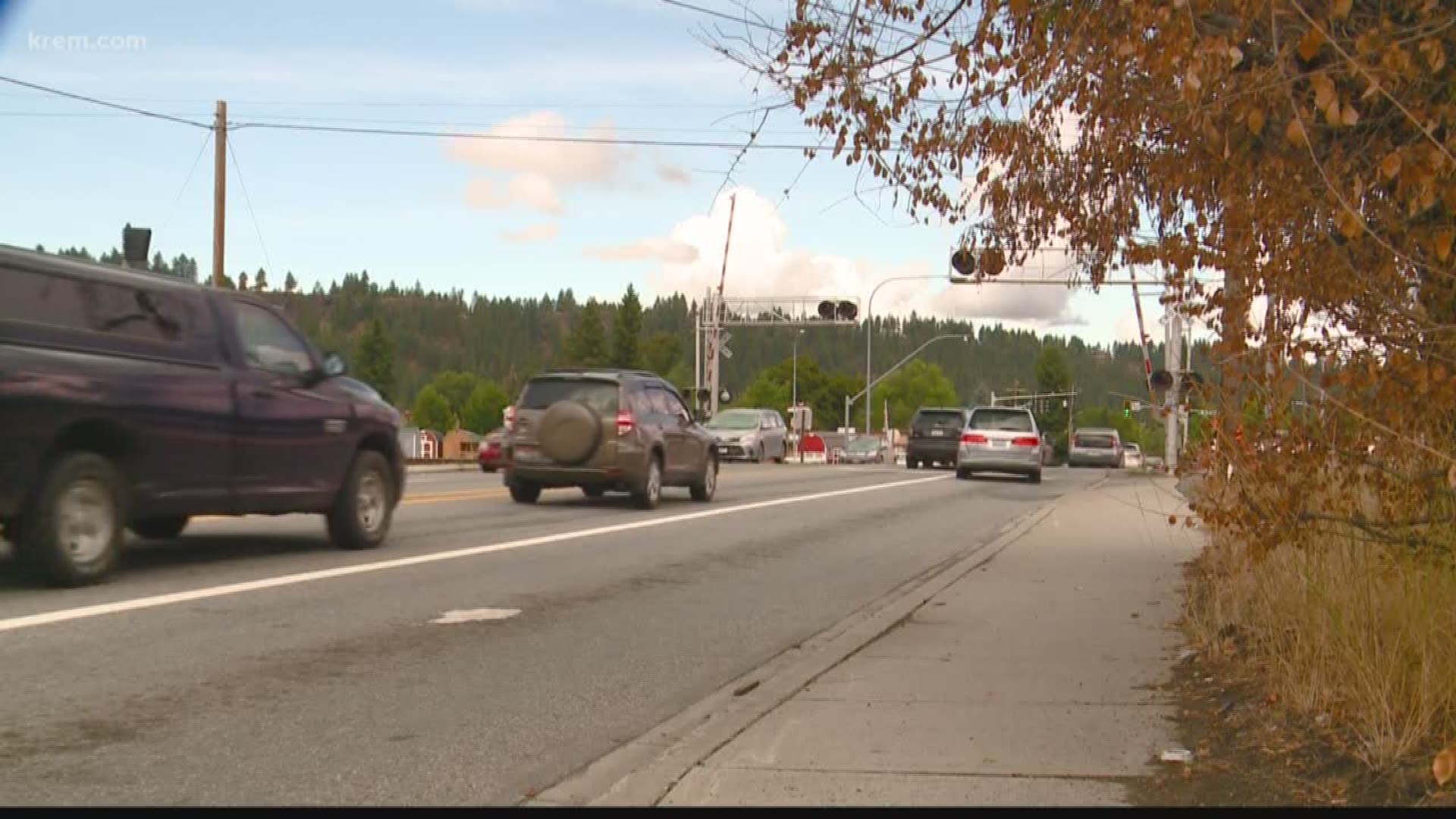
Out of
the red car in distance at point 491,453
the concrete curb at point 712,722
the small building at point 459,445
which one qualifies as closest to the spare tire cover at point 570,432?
the concrete curb at point 712,722

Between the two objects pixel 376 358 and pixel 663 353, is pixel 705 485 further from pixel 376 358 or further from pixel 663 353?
pixel 376 358

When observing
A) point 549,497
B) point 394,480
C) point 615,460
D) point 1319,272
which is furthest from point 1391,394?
point 549,497

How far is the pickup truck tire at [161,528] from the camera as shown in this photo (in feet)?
38.8

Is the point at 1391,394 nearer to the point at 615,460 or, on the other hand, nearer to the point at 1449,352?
the point at 1449,352

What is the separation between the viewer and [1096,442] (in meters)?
58.3

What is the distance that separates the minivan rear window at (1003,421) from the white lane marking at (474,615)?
79.8ft

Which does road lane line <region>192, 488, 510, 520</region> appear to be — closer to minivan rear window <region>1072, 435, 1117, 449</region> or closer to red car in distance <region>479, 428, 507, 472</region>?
red car in distance <region>479, 428, 507, 472</region>

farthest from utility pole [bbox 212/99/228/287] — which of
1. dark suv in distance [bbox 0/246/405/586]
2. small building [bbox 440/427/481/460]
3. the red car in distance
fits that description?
small building [bbox 440/427/481/460]

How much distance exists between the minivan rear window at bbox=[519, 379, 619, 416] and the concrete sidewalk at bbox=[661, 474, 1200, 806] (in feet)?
27.8

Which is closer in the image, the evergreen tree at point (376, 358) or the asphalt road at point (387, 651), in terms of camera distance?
the asphalt road at point (387, 651)

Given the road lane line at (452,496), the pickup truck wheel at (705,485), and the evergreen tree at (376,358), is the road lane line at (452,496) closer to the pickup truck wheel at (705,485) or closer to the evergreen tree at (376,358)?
the pickup truck wheel at (705,485)

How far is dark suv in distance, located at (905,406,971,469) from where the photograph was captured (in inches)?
1693

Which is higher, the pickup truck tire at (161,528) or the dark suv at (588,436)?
the dark suv at (588,436)

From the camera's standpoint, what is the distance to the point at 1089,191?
873 centimetres
